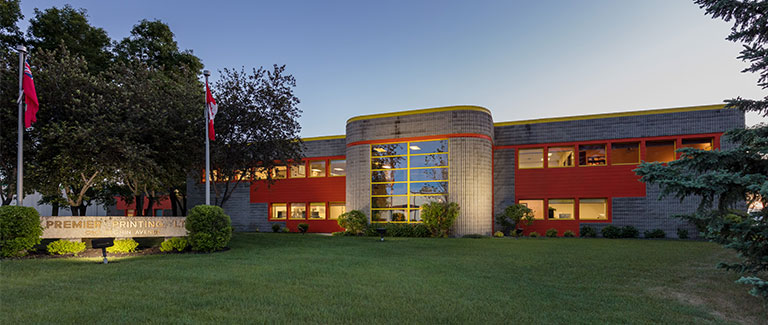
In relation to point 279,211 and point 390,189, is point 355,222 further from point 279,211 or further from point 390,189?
point 279,211

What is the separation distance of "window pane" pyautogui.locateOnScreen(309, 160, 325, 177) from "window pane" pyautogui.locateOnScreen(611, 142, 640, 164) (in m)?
17.4

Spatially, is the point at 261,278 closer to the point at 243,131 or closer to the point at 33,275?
the point at 33,275

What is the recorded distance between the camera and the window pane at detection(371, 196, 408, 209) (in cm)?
2329

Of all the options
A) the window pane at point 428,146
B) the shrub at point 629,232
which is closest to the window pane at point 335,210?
the window pane at point 428,146

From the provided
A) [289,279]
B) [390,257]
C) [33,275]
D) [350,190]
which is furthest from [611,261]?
[350,190]

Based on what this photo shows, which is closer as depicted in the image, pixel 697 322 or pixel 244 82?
pixel 697 322

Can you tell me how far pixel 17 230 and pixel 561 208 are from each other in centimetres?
2318

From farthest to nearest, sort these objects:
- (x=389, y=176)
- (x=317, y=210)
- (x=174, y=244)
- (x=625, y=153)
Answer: (x=317, y=210)
(x=389, y=176)
(x=625, y=153)
(x=174, y=244)

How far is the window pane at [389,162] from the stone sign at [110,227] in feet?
38.5

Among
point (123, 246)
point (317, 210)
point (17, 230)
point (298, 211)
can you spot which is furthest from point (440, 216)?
point (17, 230)

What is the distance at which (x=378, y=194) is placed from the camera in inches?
937

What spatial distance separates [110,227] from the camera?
13.5m

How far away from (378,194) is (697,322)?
18845 mm

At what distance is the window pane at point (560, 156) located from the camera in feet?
75.8
